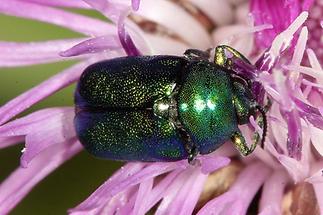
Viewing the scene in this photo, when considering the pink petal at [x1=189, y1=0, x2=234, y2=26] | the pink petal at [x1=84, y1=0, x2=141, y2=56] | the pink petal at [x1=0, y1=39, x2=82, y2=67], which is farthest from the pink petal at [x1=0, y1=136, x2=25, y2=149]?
the pink petal at [x1=189, y1=0, x2=234, y2=26]

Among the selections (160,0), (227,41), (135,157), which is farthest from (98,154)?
(160,0)

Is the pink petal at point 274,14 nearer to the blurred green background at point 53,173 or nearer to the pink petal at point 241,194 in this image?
the pink petal at point 241,194

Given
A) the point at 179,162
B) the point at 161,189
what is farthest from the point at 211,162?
the point at 161,189

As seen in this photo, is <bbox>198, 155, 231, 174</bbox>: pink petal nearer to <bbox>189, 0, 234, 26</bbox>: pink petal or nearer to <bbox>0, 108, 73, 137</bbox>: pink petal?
<bbox>0, 108, 73, 137</bbox>: pink petal

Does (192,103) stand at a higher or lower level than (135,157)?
higher

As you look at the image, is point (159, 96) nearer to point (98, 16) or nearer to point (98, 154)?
point (98, 154)

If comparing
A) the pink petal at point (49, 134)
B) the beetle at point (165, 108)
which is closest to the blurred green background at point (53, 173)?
the pink petal at point (49, 134)

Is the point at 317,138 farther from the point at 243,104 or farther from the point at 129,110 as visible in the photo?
the point at 129,110

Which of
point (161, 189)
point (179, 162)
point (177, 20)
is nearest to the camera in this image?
point (179, 162)
